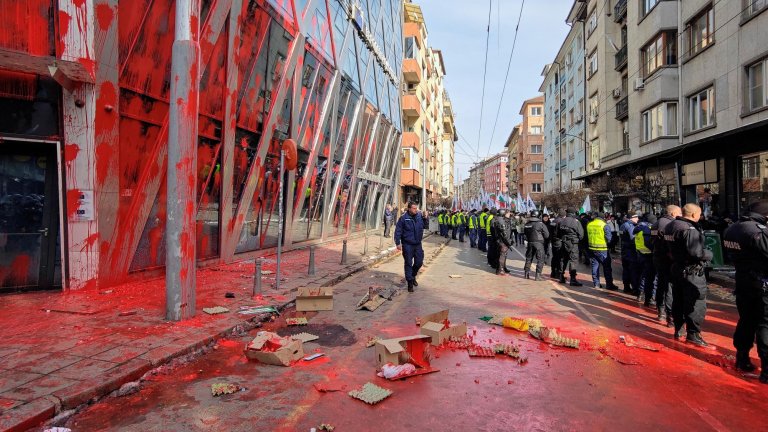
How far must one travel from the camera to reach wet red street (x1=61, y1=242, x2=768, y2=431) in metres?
3.64

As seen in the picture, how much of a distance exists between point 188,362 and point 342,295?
434 cm

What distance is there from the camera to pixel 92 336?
5.55 m

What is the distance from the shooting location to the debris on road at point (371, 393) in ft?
13.0

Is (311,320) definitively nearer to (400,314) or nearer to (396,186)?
(400,314)

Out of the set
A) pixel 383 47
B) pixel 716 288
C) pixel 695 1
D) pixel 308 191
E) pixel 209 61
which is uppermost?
pixel 383 47

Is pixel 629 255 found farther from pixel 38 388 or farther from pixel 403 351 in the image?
pixel 38 388

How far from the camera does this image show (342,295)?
923 centimetres

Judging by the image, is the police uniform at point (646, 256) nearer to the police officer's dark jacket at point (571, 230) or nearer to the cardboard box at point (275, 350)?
the police officer's dark jacket at point (571, 230)

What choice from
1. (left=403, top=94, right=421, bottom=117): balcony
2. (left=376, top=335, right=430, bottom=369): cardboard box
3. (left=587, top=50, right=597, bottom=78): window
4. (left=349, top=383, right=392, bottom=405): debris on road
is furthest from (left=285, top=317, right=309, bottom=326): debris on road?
(left=403, top=94, right=421, bottom=117): balcony

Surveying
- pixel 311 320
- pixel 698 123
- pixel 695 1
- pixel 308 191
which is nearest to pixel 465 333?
pixel 311 320

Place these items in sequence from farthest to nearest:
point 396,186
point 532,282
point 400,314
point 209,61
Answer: point 396,186
point 532,282
point 209,61
point 400,314

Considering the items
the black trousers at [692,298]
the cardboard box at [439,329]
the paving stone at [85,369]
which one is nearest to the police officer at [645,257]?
the black trousers at [692,298]

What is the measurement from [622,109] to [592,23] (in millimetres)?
10013

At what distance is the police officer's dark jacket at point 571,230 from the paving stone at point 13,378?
33.2ft
